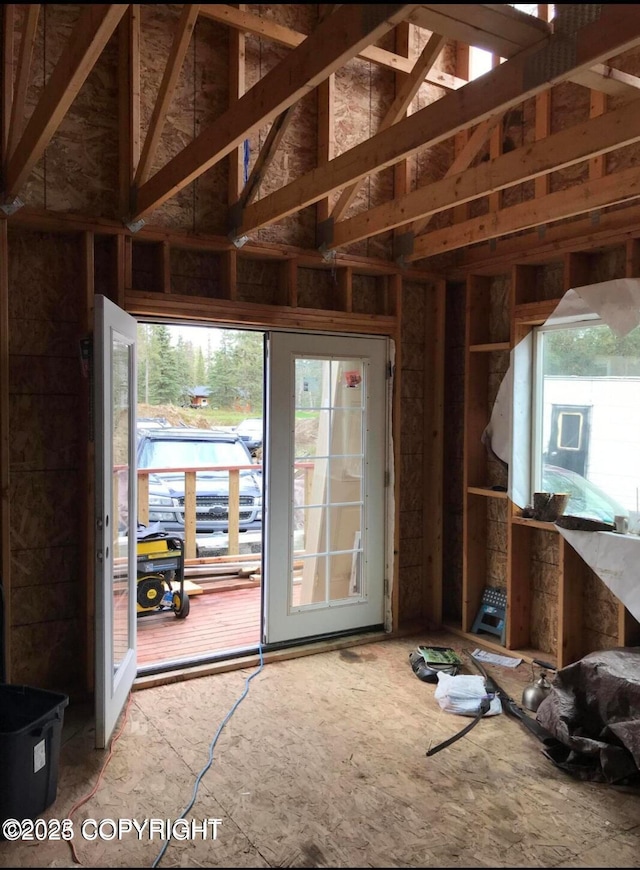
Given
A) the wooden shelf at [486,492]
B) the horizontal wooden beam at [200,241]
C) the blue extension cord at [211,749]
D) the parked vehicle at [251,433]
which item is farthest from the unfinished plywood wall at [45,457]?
the parked vehicle at [251,433]

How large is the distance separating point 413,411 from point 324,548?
4.21ft

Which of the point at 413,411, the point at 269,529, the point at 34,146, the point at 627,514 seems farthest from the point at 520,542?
the point at 34,146

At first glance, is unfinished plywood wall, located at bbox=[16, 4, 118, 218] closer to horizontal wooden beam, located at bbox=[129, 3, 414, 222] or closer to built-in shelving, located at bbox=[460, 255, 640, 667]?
→ horizontal wooden beam, located at bbox=[129, 3, 414, 222]

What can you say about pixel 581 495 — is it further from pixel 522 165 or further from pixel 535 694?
pixel 522 165

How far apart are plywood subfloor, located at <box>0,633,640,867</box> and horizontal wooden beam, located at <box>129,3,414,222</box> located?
276cm

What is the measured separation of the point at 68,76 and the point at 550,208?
2304 millimetres

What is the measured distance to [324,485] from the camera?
456 centimetres

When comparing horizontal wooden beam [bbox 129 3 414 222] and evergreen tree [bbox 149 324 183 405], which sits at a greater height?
horizontal wooden beam [bbox 129 3 414 222]

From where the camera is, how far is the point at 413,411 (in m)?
4.97

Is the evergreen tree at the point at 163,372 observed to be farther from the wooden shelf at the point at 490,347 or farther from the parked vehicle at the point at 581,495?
the parked vehicle at the point at 581,495

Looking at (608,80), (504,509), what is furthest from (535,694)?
(608,80)

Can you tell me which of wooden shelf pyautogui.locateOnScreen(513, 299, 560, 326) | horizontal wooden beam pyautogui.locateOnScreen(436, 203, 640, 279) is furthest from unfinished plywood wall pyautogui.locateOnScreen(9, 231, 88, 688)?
wooden shelf pyautogui.locateOnScreen(513, 299, 560, 326)

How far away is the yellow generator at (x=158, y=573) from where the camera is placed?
5.02m

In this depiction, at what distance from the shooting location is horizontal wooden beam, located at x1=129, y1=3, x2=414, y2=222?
1.79 m
